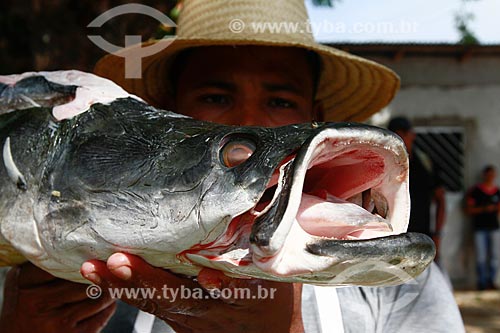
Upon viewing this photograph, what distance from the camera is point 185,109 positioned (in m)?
2.31

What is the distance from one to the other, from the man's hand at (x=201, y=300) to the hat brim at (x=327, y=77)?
0.90 meters

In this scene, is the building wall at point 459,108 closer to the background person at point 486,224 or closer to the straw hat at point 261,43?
the background person at point 486,224

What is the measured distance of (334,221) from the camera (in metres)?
1.26

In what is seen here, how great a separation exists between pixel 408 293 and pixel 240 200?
101cm

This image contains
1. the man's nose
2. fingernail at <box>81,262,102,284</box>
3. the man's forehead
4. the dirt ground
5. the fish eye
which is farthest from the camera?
the dirt ground

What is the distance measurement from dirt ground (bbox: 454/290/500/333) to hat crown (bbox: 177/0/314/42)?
6.04 metres

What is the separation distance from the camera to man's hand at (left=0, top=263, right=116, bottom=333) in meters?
1.86

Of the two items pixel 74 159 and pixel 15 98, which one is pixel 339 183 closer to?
pixel 74 159

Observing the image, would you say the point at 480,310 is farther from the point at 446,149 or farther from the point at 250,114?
the point at 250,114

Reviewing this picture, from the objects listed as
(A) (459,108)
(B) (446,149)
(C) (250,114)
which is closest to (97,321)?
(C) (250,114)

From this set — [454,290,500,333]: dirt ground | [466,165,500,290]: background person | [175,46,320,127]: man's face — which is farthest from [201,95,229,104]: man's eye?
[466,165,500,290]: background person

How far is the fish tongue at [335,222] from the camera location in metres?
1.26

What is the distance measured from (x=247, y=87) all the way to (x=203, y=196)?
948 millimetres
